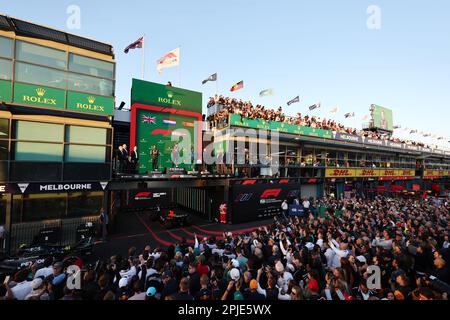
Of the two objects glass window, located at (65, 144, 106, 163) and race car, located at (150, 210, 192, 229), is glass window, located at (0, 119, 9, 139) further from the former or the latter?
race car, located at (150, 210, 192, 229)

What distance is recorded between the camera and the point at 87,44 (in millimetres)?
12859

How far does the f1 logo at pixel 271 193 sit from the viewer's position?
1928cm

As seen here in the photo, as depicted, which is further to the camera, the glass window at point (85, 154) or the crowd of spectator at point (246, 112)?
the crowd of spectator at point (246, 112)

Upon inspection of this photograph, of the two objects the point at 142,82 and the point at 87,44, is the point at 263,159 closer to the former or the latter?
the point at 142,82

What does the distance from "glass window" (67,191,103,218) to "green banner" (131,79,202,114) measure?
9.49 metres

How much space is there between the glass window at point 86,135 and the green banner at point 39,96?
1.45 metres

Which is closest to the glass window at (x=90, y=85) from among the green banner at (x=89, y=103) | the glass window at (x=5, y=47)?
the green banner at (x=89, y=103)

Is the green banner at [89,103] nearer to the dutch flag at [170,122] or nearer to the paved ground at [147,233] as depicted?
the dutch flag at [170,122]

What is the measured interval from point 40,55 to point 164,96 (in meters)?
9.76

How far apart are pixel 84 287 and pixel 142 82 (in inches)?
722

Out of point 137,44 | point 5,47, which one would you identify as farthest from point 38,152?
point 137,44

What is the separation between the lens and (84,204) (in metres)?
13.2

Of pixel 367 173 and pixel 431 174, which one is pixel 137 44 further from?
pixel 431 174
